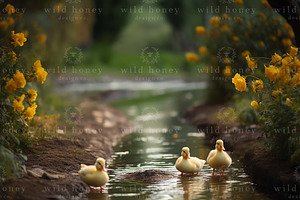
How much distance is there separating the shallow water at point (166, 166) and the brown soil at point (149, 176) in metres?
0.13

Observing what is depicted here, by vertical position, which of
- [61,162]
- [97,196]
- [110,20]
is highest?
[110,20]

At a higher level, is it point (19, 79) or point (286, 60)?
point (286, 60)

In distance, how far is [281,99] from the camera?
27.3 feet

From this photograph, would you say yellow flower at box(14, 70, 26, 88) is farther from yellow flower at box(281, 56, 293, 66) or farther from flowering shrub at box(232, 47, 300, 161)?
yellow flower at box(281, 56, 293, 66)

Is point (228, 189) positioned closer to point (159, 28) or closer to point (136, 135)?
point (136, 135)

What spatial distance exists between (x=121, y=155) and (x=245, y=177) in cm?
333

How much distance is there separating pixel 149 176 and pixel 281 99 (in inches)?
96.4

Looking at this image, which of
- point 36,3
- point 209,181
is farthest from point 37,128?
point 36,3

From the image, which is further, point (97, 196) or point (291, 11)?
point (291, 11)

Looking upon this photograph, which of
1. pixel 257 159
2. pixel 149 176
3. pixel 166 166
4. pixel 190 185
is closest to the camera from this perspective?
pixel 190 185

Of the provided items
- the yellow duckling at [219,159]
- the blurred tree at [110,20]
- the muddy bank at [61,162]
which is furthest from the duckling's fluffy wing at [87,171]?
the blurred tree at [110,20]

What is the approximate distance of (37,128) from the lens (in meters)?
10.8

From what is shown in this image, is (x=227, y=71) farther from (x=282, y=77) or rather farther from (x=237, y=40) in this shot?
(x=282, y=77)

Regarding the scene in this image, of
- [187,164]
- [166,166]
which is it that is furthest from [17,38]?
[166,166]
